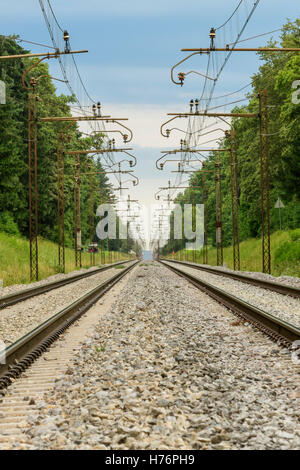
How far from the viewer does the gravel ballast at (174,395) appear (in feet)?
13.6

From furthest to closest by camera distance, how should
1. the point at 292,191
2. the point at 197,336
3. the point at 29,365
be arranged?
the point at 292,191, the point at 197,336, the point at 29,365

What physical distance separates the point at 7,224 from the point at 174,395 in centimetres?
4287

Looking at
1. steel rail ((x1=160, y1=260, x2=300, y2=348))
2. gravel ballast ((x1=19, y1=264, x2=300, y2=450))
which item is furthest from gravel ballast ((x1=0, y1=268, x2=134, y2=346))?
steel rail ((x1=160, y1=260, x2=300, y2=348))

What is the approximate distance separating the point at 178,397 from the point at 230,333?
14.4 ft

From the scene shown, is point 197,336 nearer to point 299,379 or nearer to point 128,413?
point 299,379

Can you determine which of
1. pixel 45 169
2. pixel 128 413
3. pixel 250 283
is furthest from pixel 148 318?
pixel 45 169

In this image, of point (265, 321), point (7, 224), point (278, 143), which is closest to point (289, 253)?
point (278, 143)

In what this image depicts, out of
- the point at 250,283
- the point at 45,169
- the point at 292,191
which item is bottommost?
the point at 250,283

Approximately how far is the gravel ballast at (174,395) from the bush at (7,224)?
38095mm

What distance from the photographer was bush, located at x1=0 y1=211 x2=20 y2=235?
149 ft

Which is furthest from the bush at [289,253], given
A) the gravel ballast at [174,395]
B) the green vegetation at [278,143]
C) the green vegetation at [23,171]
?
the gravel ballast at [174,395]

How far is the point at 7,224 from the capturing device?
4600 cm

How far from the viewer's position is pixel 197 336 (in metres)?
8.84
